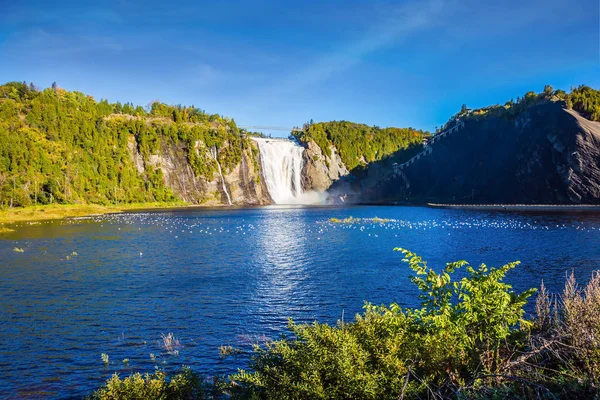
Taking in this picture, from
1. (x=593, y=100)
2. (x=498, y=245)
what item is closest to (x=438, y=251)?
(x=498, y=245)

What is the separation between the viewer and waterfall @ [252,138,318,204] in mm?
182625

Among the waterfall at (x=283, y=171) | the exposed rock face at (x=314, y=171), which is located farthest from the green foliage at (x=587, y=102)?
the waterfall at (x=283, y=171)

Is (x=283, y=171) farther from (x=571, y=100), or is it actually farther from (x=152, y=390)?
(x=152, y=390)

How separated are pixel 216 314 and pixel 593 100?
133170mm

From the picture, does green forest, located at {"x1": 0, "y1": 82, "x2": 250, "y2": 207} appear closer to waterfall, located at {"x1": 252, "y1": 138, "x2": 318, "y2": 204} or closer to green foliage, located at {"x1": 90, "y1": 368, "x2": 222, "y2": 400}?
waterfall, located at {"x1": 252, "y1": 138, "x2": 318, "y2": 204}

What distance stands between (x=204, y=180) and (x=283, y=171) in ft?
121

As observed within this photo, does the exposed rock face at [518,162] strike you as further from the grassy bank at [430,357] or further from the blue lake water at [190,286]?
the grassy bank at [430,357]

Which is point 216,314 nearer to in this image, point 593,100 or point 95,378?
point 95,378

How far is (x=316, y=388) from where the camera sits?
897cm

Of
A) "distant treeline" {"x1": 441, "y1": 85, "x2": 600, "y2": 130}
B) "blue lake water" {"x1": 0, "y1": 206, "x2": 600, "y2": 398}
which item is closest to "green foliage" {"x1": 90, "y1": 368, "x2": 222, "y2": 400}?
"blue lake water" {"x1": 0, "y1": 206, "x2": 600, "y2": 398}

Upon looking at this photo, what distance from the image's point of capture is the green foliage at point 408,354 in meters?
8.98

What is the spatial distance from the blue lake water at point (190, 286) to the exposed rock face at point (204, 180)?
107393 mm

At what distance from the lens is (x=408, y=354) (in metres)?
9.77

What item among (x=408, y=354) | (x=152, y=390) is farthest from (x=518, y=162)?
(x=152, y=390)
